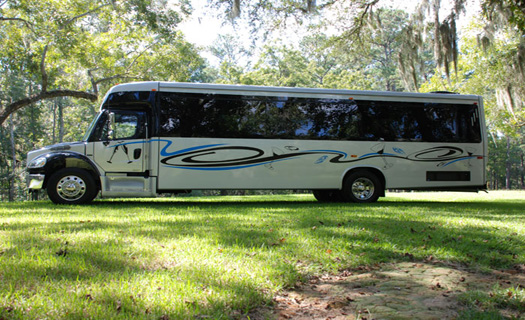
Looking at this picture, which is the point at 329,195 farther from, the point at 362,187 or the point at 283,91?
the point at 283,91

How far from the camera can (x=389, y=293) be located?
126 inches

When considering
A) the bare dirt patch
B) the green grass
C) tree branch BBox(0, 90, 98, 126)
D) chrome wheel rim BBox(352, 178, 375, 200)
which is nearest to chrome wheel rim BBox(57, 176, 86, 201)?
the green grass

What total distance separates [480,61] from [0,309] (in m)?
24.4

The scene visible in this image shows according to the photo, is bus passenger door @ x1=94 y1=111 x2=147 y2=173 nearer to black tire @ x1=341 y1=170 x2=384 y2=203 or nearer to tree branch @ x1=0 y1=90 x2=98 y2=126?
black tire @ x1=341 y1=170 x2=384 y2=203

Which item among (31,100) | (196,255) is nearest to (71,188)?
(196,255)

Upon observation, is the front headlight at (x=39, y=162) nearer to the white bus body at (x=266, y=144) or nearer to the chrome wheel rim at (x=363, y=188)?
the white bus body at (x=266, y=144)

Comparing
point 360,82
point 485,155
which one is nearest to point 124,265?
point 485,155

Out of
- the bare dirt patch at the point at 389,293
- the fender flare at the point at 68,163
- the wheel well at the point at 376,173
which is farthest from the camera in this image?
the wheel well at the point at 376,173

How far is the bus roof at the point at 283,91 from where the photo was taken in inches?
381

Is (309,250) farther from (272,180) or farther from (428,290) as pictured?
(272,180)

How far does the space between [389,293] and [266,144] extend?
706 cm

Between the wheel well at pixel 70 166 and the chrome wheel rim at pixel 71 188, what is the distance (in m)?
0.29

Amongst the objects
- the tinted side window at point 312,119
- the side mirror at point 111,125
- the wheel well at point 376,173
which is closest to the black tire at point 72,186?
the side mirror at point 111,125

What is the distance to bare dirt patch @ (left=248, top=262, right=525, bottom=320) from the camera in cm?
280
